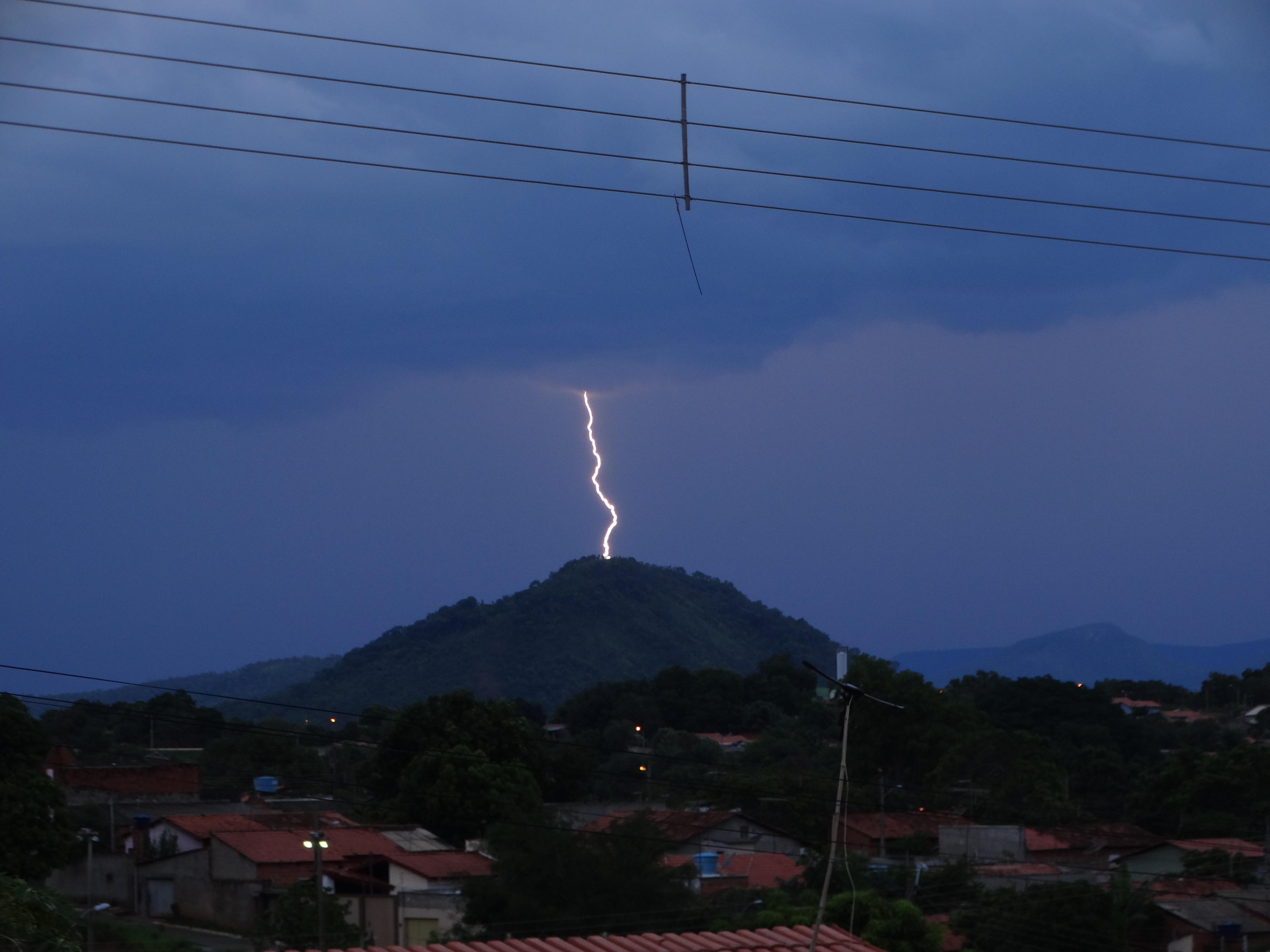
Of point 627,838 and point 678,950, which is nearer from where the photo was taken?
point 678,950

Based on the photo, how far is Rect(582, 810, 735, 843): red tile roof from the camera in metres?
25.6

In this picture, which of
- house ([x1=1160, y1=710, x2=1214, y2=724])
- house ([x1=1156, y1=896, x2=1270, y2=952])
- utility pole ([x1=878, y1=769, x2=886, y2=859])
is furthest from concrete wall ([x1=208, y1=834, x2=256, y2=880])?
house ([x1=1160, y1=710, x2=1214, y2=724])

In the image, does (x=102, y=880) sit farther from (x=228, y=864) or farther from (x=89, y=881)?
(x=228, y=864)

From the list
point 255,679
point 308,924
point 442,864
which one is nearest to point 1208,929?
point 442,864

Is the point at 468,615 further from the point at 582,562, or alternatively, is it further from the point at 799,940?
the point at 799,940

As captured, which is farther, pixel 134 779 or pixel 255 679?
pixel 255 679

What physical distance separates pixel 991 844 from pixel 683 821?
256 inches

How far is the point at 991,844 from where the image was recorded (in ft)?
81.2

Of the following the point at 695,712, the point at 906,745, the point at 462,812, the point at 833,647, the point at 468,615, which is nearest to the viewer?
the point at 462,812

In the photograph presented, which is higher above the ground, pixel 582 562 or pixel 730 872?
pixel 582 562

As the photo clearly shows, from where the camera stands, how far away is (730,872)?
2542cm

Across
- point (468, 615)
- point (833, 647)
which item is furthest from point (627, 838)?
point (833, 647)

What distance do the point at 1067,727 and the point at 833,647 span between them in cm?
7582

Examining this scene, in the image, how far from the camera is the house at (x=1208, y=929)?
60.0 ft
